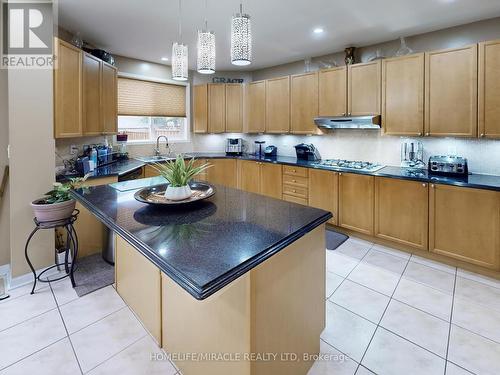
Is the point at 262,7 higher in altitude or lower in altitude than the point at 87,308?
higher

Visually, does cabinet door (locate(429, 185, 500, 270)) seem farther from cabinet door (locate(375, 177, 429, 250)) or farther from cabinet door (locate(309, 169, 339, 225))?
cabinet door (locate(309, 169, 339, 225))

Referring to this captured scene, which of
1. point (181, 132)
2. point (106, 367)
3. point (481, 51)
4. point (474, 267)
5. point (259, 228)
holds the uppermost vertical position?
point (481, 51)

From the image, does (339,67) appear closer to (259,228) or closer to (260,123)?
(260,123)

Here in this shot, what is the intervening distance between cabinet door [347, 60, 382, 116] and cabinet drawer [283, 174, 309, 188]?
45.0 inches

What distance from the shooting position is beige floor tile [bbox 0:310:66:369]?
5.98 feet

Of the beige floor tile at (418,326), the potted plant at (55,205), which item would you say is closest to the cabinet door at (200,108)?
the potted plant at (55,205)

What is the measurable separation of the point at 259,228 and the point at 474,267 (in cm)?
274

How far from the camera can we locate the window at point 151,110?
4672 mm

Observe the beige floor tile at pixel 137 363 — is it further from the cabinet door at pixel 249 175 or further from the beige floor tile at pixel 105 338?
the cabinet door at pixel 249 175

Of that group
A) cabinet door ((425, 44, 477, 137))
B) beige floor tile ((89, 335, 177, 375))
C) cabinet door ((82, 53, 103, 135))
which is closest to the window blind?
cabinet door ((82, 53, 103, 135))

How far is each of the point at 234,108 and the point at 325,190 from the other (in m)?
2.54

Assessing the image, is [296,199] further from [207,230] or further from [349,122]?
[207,230]

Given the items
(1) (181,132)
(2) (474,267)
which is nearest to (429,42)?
(2) (474,267)

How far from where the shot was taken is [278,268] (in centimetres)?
132
